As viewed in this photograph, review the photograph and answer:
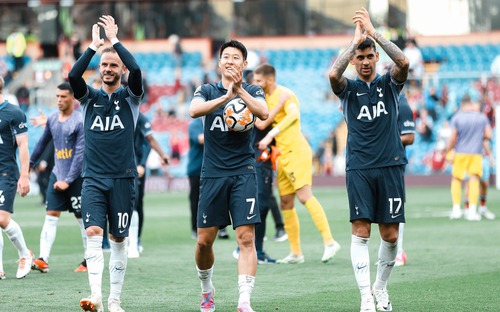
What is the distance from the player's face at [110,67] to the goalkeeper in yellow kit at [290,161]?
3.92 metres

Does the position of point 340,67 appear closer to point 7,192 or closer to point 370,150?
point 370,150

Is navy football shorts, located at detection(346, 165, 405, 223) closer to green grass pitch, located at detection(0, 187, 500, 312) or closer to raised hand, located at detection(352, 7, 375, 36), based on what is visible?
green grass pitch, located at detection(0, 187, 500, 312)

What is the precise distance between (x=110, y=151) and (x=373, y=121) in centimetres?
232

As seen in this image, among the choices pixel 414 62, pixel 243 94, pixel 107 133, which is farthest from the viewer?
pixel 414 62

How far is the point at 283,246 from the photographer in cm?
1473

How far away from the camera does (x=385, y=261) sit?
28.3 feet

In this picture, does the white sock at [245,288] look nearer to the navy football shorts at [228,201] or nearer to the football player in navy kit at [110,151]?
the navy football shorts at [228,201]

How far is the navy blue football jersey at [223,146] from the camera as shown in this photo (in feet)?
26.8

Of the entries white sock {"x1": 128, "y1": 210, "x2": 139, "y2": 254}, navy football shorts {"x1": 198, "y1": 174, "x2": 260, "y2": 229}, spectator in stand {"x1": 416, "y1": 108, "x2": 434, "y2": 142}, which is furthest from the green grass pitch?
spectator in stand {"x1": 416, "y1": 108, "x2": 434, "y2": 142}

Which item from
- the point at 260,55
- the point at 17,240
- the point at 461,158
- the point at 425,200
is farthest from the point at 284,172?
the point at 260,55

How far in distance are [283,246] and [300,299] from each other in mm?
→ 5610

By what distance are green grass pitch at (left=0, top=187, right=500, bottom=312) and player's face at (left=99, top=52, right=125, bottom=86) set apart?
206 cm

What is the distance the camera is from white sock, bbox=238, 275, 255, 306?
25.7 feet

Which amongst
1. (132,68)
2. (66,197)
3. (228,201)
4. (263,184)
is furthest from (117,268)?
(263,184)
